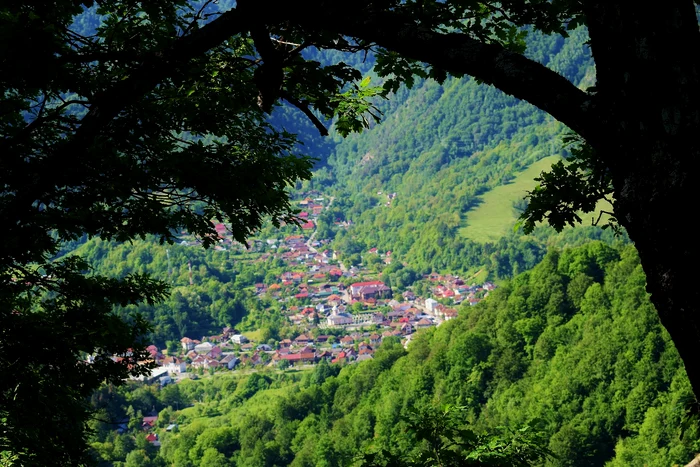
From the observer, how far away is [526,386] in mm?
42531

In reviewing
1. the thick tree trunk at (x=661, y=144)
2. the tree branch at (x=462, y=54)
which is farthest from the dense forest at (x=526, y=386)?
the thick tree trunk at (x=661, y=144)

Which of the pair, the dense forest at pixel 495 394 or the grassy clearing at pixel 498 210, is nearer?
the dense forest at pixel 495 394

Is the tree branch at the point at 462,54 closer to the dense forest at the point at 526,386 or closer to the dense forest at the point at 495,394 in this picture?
the dense forest at the point at 495,394

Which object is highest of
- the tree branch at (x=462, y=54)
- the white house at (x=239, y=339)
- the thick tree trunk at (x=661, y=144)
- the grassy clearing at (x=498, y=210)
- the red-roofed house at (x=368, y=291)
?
the grassy clearing at (x=498, y=210)

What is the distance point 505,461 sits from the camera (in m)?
4.55

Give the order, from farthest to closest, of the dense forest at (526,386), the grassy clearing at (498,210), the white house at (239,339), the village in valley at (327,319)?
the grassy clearing at (498,210)
the white house at (239,339)
the village in valley at (327,319)
the dense forest at (526,386)

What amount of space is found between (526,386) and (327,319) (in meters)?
75.2

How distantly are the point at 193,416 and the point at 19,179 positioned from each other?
75.1 meters

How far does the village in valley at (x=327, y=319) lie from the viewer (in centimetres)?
9504

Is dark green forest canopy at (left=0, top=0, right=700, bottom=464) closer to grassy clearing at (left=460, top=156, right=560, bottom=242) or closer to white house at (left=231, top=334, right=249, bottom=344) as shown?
white house at (left=231, top=334, right=249, bottom=344)

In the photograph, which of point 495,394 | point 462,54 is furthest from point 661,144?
point 495,394

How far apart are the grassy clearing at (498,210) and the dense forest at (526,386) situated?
286ft

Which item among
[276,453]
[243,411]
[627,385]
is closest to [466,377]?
[627,385]

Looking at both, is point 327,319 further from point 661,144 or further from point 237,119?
point 661,144
